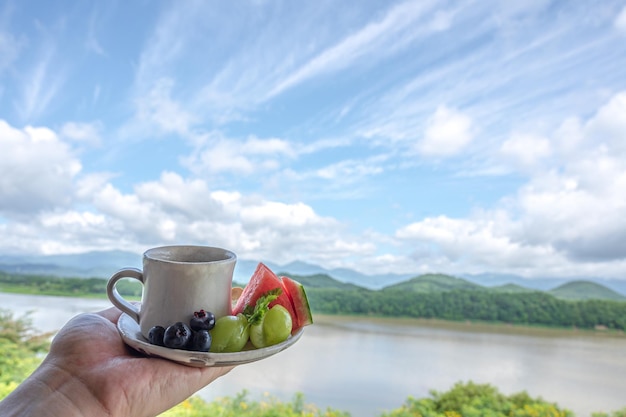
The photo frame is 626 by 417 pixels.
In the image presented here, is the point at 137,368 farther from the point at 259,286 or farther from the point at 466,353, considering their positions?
the point at 466,353

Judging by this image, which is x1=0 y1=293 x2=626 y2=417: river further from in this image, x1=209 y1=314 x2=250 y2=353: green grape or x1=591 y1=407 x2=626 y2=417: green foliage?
x1=209 y1=314 x2=250 y2=353: green grape

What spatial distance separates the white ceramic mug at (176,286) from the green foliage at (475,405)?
8.39 ft

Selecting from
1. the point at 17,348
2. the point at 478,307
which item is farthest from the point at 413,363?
the point at 17,348

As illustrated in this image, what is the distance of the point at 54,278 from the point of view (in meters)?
5.25

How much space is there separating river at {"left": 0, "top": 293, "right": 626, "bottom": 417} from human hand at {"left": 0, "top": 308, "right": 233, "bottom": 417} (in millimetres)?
2514

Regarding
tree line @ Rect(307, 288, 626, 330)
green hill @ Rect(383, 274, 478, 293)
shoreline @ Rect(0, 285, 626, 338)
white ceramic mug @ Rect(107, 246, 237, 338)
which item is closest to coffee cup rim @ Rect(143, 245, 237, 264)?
white ceramic mug @ Rect(107, 246, 237, 338)

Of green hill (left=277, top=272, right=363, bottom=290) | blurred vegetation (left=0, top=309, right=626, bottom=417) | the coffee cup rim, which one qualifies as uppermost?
green hill (left=277, top=272, right=363, bottom=290)

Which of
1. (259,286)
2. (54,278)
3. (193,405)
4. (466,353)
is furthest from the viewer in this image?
(54,278)

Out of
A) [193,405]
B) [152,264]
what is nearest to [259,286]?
[152,264]

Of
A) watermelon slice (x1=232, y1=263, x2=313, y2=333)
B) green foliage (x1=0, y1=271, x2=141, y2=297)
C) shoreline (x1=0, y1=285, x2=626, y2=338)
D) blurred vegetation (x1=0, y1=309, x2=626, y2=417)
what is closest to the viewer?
watermelon slice (x1=232, y1=263, x2=313, y2=333)

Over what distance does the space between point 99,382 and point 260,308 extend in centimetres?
32

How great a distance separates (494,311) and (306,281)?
1.97 meters

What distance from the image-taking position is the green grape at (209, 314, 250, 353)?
35.6 inches

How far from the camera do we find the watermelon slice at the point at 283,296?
41.9 inches
